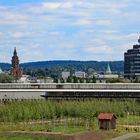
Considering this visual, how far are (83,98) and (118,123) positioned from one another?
80.0 ft

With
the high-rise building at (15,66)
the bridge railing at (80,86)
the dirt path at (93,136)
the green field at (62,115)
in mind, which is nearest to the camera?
the dirt path at (93,136)

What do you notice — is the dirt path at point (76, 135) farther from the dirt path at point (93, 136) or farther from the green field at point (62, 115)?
the green field at point (62, 115)

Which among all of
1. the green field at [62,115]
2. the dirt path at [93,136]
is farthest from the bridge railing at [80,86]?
the dirt path at [93,136]

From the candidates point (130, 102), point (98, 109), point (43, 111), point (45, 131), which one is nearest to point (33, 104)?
point (43, 111)

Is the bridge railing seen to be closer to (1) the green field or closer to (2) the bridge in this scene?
(2) the bridge

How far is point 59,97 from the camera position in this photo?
9906 centimetres

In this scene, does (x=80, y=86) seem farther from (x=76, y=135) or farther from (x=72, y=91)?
(x=76, y=135)

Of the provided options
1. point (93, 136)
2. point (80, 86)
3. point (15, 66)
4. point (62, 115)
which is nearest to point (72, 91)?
point (80, 86)

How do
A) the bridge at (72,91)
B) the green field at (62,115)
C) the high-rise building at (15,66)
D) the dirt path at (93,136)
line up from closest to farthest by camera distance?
the dirt path at (93,136), the green field at (62,115), the bridge at (72,91), the high-rise building at (15,66)

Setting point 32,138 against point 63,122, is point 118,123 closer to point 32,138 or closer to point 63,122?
point 63,122

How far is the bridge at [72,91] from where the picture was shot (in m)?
95.8

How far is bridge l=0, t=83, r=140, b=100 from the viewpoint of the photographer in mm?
95750

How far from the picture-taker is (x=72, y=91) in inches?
3895

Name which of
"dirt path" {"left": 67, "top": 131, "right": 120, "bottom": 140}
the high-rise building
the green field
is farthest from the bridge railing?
the high-rise building
